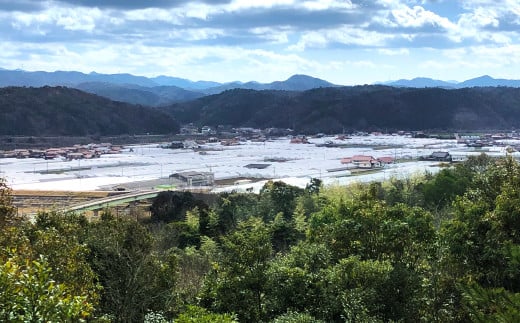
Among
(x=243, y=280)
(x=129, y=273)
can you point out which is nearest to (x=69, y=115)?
(x=129, y=273)

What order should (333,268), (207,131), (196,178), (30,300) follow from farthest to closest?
(207,131) < (196,178) < (333,268) < (30,300)

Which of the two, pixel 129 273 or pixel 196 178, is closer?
pixel 129 273

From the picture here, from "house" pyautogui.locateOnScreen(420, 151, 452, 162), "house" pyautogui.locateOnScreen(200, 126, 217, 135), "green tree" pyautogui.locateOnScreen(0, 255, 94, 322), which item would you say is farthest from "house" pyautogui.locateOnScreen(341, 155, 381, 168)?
"house" pyautogui.locateOnScreen(200, 126, 217, 135)

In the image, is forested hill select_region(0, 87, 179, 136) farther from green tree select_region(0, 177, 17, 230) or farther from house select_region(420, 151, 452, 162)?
green tree select_region(0, 177, 17, 230)

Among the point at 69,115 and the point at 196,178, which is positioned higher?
the point at 69,115

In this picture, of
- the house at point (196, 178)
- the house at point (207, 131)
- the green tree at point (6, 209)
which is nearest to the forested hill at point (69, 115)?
the house at point (207, 131)

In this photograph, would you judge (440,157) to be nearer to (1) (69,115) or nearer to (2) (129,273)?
(2) (129,273)
